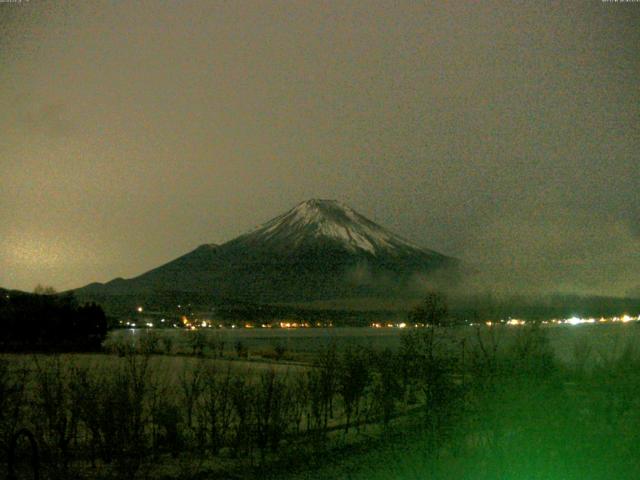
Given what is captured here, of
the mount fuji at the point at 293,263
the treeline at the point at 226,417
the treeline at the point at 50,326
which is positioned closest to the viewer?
the treeline at the point at 226,417

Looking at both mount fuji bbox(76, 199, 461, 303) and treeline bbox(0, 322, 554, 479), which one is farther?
mount fuji bbox(76, 199, 461, 303)

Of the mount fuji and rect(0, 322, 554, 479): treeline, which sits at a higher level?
the mount fuji

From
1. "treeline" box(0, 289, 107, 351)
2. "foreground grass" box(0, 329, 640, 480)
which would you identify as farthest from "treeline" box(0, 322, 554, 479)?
"treeline" box(0, 289, 107, 351)

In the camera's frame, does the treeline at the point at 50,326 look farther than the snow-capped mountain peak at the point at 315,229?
No

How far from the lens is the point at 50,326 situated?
41.1 meters

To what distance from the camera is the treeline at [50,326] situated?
40.0 metres

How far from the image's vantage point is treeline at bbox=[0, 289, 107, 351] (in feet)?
131

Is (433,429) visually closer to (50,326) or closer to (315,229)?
(50,326)

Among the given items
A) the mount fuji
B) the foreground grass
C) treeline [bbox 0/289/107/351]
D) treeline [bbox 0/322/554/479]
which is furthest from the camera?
the mount fuji

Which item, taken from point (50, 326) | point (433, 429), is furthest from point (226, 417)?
point (50, 326)

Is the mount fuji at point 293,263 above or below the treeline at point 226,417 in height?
above

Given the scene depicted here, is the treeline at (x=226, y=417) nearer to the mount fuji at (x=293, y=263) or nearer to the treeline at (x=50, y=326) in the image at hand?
the treeline at (x=50, y=326)

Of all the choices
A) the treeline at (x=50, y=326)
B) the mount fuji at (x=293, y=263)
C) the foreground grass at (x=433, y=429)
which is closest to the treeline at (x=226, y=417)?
the foreground grass at (x=433, y=429)

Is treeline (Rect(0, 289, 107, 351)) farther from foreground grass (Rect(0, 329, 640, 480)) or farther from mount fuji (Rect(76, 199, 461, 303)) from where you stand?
mount fuji (Rect(76, 199, 461, 303))
